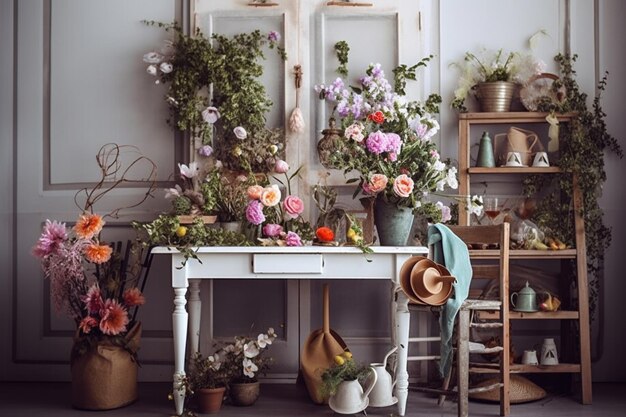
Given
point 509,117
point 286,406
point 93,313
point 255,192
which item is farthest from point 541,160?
point 93,313

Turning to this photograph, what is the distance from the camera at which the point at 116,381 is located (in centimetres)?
381

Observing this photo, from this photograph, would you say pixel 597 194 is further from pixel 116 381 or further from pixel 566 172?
pixel 116 381

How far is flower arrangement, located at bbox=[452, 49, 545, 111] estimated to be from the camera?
4332mm

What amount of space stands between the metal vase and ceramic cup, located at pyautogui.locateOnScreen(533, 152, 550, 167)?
1.16 ft

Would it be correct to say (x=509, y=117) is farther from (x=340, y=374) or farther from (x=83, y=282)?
(x=83, y=282)

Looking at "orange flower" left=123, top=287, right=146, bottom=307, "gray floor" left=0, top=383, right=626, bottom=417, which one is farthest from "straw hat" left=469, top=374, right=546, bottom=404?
"orange flower" left=123, top=287, right=146, bottom=307

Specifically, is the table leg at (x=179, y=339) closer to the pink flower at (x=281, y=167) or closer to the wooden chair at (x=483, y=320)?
the pink flower at (x=281, y=167)

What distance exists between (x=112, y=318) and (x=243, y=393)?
835mm

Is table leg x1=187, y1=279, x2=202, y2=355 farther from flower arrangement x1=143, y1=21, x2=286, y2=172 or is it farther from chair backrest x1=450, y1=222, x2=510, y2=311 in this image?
chair backrest x1=450, y1=222, x2=510, y2=311

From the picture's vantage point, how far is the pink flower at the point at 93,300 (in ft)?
12.4

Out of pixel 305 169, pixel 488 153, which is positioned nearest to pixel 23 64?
pixel 305 169

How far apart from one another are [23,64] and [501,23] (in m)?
3.16

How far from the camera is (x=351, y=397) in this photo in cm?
350

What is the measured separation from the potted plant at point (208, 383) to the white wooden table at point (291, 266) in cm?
12
